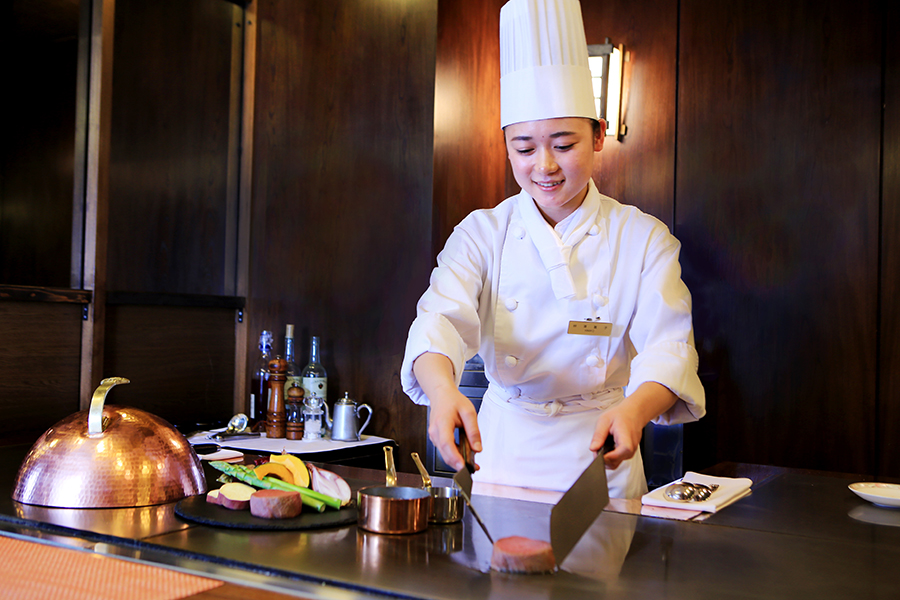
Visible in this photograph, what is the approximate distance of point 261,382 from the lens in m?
3.03

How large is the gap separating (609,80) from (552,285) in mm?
1722

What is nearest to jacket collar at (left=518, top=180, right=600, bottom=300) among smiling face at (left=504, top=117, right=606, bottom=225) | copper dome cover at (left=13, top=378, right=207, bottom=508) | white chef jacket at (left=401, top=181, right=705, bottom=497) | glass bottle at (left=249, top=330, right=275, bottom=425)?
white chef jacket at (left=401, top=181, right=705, bottom=497)

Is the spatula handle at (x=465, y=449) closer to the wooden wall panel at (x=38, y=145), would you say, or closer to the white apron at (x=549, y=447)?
the white apron at (x=549, y=447)

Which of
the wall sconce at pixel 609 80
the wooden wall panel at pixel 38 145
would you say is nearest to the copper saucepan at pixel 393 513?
the wall sconce at pixel 609 80

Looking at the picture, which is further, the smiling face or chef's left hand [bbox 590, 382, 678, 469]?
the smiling face

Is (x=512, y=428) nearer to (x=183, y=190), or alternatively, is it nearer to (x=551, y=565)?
(x=551, y=565)

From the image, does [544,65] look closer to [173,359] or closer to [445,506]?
[445,506]

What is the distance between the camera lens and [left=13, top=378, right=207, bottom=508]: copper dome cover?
42.1 inches

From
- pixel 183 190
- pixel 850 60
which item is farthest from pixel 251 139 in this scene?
pixel 850 60

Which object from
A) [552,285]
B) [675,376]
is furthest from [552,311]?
[675,376]

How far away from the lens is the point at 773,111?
2928 millimetres

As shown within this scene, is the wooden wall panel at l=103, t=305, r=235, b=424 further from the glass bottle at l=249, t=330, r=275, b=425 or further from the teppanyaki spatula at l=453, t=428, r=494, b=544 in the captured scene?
the teppanyaki spatula at l=453, t=428, r=494, b=544

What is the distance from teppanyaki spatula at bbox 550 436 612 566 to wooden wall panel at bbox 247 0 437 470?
2.10 m

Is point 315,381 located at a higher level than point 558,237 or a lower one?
lower
